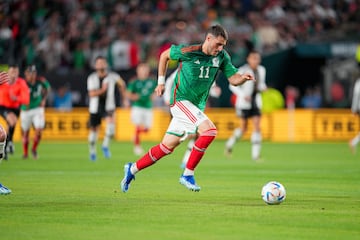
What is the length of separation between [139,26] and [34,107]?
12.1 meters

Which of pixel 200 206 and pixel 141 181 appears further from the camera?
pixel 141 181

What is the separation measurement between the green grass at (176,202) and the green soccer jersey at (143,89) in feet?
17.6

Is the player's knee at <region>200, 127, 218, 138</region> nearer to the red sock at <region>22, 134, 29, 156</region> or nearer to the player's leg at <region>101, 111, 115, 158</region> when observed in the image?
the red sock at <region>22, 134, 29, 156</region>

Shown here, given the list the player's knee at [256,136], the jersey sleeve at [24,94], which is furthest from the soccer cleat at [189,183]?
the player's knee at [256,136]

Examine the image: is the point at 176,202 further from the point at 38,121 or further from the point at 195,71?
the point at 38,121

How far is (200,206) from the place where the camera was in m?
12.8

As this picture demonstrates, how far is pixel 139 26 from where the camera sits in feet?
121

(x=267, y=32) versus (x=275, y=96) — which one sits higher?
(x=267, y=32)

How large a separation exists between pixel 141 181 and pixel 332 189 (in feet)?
11.8

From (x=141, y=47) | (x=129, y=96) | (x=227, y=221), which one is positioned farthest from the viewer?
(x=141, y=47)

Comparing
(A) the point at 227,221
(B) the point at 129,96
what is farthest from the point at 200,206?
(B) the point at 129,96

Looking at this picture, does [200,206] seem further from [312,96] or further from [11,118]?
[312,96]

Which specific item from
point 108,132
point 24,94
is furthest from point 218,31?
point 108,132

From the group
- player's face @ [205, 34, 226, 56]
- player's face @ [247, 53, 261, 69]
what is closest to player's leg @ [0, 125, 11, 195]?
player's face @ [205, 34, 226, 56]
